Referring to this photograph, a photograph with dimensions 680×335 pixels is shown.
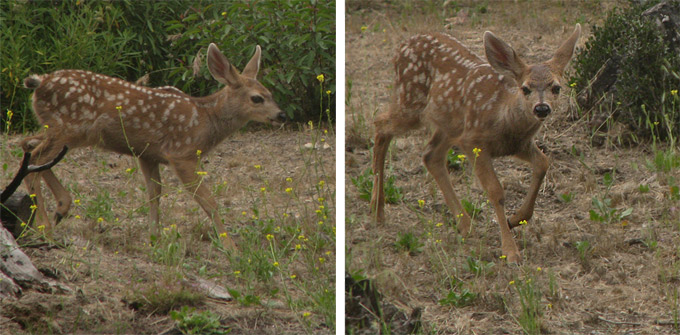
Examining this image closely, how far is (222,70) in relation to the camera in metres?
5.05

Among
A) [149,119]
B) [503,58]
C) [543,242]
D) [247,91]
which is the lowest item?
[543,242]

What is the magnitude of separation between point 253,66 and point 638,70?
1919 mm

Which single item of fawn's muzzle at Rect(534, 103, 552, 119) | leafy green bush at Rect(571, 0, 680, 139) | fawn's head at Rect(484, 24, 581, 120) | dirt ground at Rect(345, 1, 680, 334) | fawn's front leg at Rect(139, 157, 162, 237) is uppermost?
fawn's head at Rect(484, 24, 581, 120)

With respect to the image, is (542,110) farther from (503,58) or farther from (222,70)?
(222,70)

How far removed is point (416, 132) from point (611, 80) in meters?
1.00

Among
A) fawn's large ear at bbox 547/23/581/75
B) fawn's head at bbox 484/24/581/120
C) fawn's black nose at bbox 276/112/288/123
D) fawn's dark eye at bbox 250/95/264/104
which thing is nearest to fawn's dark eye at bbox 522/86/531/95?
fawn's head at bbox 484/24/581/120

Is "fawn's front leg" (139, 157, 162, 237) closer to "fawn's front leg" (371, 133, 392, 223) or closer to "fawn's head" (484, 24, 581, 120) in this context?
"fawn's front leg" (371, 133, 392, 223)

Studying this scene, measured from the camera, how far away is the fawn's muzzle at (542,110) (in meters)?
4.50

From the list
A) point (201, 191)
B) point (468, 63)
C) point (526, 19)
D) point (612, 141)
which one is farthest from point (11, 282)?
point (526, 19)

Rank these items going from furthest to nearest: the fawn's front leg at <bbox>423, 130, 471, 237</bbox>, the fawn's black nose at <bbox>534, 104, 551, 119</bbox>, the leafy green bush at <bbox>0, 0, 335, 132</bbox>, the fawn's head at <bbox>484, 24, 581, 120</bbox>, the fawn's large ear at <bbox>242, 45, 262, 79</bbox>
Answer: the fawn's front leg at <bbox>423, 130, 471, 237</bbox> → the fawn's large ear at <bbox>242, 45, 262, 79</bbox> → the leafy green bush at <bbox>0, 0, 335, 132</bbox> → the fawn's head at <bbox>484, 24, 581, 120</bbox> → the fawn's black nose at <bbox>534, 104, 551, 119</bbox>

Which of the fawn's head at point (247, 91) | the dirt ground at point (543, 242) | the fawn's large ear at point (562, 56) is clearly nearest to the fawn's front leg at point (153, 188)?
the fawn's head at point (247, 91)

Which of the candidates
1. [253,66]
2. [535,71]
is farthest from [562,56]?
Answer: [253,66]

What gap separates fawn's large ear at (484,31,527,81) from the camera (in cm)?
475

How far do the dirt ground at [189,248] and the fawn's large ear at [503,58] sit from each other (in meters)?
0.75
